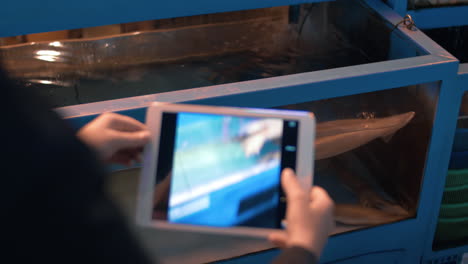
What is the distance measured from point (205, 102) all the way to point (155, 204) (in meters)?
A: 0.26

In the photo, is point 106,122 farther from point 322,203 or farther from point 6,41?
point 6,41

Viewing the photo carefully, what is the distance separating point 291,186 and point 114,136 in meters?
0.29

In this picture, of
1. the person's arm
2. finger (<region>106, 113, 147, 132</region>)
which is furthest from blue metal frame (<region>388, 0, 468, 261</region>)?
the person's arm

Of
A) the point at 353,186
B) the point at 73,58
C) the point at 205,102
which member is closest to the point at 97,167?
the point at 205,102

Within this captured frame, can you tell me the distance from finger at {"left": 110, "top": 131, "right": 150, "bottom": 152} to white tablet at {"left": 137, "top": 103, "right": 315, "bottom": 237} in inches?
0.6

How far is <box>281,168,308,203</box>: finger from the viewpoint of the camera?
0.74 metres

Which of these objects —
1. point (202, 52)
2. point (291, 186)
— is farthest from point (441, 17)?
point (291, 186)

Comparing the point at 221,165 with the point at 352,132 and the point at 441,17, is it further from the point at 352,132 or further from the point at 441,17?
the point at 441,17

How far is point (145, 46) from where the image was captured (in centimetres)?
149

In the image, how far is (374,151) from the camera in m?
1.25

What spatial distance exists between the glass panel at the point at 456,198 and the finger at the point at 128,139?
85cm

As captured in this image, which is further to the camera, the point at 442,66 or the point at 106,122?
the point at 442,66

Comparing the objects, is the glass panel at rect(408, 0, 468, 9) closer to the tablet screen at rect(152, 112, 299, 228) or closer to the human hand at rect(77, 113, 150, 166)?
the tablet screen at rect(152, 112, 299, 228)

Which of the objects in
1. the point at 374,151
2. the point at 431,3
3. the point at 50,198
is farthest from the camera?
the point at 431,3
